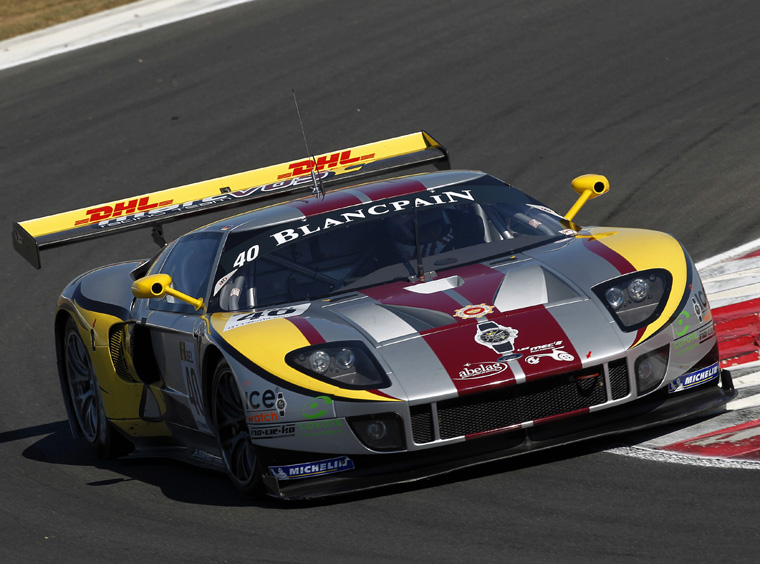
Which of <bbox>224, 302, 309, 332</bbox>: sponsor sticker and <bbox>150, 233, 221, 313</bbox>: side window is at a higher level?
<bbox>150, 233, 221, 313</bbox>: side window

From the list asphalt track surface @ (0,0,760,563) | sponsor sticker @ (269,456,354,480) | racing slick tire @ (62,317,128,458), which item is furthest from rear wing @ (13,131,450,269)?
sponsor sticker @ (269,456,354,480)

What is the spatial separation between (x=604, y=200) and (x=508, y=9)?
5705 mm

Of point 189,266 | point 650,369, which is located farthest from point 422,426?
point 189,266

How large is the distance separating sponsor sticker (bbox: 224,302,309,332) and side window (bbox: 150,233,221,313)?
0.46 metres

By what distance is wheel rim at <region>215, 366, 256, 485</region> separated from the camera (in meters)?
5.56

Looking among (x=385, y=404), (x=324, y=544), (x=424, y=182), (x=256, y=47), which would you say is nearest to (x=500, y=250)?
(x=424, y=182)

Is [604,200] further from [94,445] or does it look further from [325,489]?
[325,489]

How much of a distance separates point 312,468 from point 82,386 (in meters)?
2.68

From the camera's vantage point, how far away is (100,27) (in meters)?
16.9

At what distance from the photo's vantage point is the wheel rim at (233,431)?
5.56 metres

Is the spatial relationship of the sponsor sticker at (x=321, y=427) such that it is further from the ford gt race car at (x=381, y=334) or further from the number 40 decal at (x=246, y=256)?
the number 40 decal at (x=246, y=256)

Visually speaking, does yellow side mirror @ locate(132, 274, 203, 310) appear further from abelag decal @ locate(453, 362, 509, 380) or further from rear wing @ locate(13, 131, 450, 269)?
abelag decal @ locate(453, 362, 509, 380)

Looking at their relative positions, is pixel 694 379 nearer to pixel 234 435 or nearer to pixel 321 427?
pixel 321 427

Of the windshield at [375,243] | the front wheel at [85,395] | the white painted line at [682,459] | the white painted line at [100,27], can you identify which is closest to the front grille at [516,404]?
the white painted line at [682,459]
